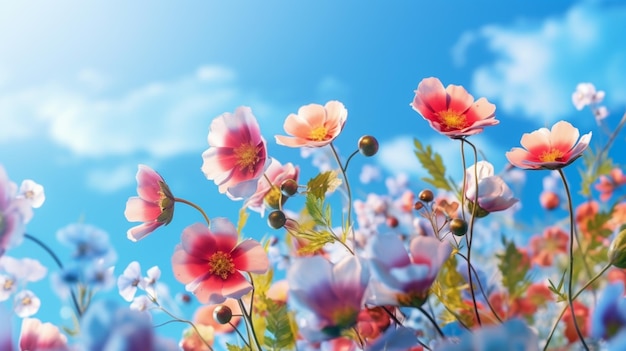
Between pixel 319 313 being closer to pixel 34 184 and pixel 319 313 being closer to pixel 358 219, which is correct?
pixel 34 184

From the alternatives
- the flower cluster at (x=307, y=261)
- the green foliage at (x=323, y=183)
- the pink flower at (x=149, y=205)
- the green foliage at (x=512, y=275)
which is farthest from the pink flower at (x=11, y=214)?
the green foliage at (x=512, y=275)

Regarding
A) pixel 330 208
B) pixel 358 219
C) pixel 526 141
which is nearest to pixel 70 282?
pixel 330 208

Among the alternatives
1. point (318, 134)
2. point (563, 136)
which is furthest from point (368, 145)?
point (563, 136)

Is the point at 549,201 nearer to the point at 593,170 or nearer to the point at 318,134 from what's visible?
the point at 593,170

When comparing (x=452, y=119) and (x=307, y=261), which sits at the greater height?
(x=452, y=119)

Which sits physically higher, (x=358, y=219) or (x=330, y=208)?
(x=358, y=219)

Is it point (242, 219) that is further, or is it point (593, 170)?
point (593, 170)
